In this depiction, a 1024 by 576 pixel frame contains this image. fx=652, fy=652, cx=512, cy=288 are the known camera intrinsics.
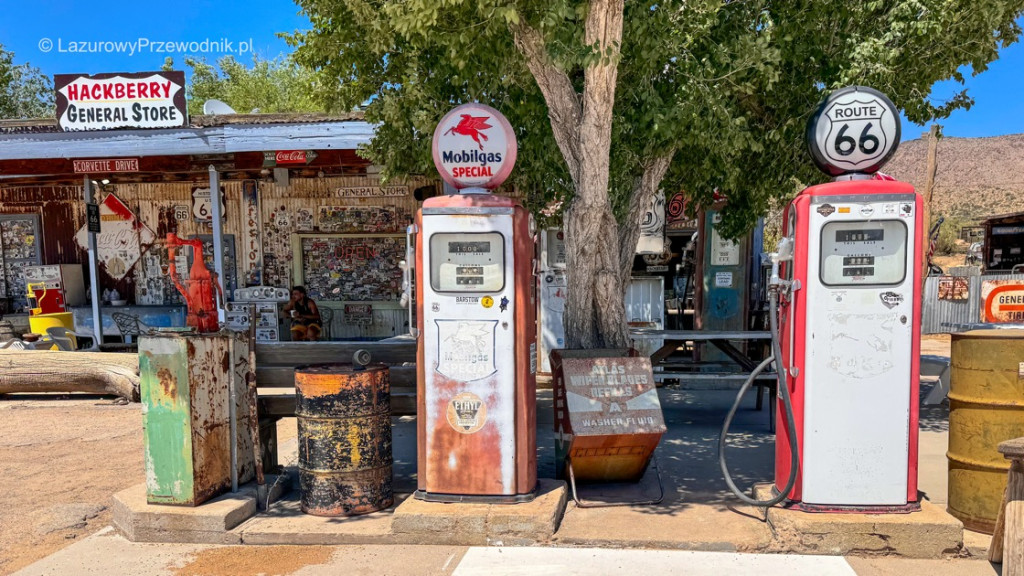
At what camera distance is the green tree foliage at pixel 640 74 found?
468cm

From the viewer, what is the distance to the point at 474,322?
4105mm

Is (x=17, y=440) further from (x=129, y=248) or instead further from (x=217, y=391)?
(x=129, y=248)

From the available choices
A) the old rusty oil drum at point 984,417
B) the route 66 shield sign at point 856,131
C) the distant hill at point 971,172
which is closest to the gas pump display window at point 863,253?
A: the route 66 shield sign at point 856,131

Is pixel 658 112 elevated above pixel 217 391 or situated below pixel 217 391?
above

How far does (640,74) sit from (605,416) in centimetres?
270

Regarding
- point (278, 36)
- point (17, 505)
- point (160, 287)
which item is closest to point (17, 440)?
point (17, 505)

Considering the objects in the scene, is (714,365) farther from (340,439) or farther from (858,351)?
(340,439)

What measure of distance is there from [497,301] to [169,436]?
2.31 meters

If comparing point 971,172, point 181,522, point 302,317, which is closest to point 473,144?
point 181,522

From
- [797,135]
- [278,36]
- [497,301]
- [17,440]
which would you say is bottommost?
[17,440]

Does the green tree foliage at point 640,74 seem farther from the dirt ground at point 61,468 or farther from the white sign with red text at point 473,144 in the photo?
the dirt ground at point 61,468

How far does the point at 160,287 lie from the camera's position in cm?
1295

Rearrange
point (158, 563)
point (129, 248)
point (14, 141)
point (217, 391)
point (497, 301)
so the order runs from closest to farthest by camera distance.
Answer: point (158, 563) < point (497, 301) < point (217, 391) < point (14, 141) < point (129, 248)

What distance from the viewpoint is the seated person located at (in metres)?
10.9
